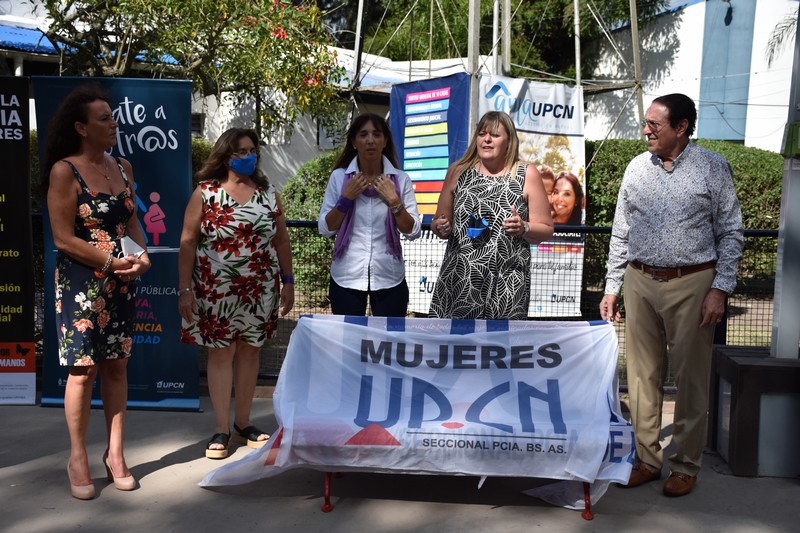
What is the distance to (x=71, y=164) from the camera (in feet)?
13.3

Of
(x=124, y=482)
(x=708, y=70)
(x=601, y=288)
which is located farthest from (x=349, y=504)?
(x=708, y=70)

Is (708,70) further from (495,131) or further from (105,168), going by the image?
(105,168)

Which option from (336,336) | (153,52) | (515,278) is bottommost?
(336,336)

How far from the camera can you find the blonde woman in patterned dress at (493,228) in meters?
4.42

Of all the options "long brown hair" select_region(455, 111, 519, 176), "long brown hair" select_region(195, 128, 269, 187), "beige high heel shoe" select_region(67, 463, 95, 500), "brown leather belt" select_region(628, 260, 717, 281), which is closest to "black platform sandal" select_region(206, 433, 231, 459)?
"beige high heel shoe" select_region(67, 463, 95, 500)

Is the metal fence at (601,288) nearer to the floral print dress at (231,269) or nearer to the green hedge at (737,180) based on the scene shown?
the floral print dress at (231,269)

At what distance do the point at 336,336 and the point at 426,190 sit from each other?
204 inches

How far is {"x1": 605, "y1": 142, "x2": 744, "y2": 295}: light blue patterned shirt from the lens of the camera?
4152mm

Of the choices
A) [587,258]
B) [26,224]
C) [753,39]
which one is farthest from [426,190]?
[753,39]

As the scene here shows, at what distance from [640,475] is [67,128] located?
3.53 meters

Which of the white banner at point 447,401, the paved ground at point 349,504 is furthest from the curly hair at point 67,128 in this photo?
the paved ground at point 349,504

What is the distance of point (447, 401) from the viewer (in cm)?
422

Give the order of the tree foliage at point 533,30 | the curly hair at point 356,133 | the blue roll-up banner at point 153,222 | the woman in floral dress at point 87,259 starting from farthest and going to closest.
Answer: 1. the tree foliage at point 533,30
2. the blue roll-up banner at point 153,222
3. the curly hair at point 356,133
4. the woman in floral dress at point 87,259

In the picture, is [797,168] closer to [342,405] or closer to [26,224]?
[342,405]
